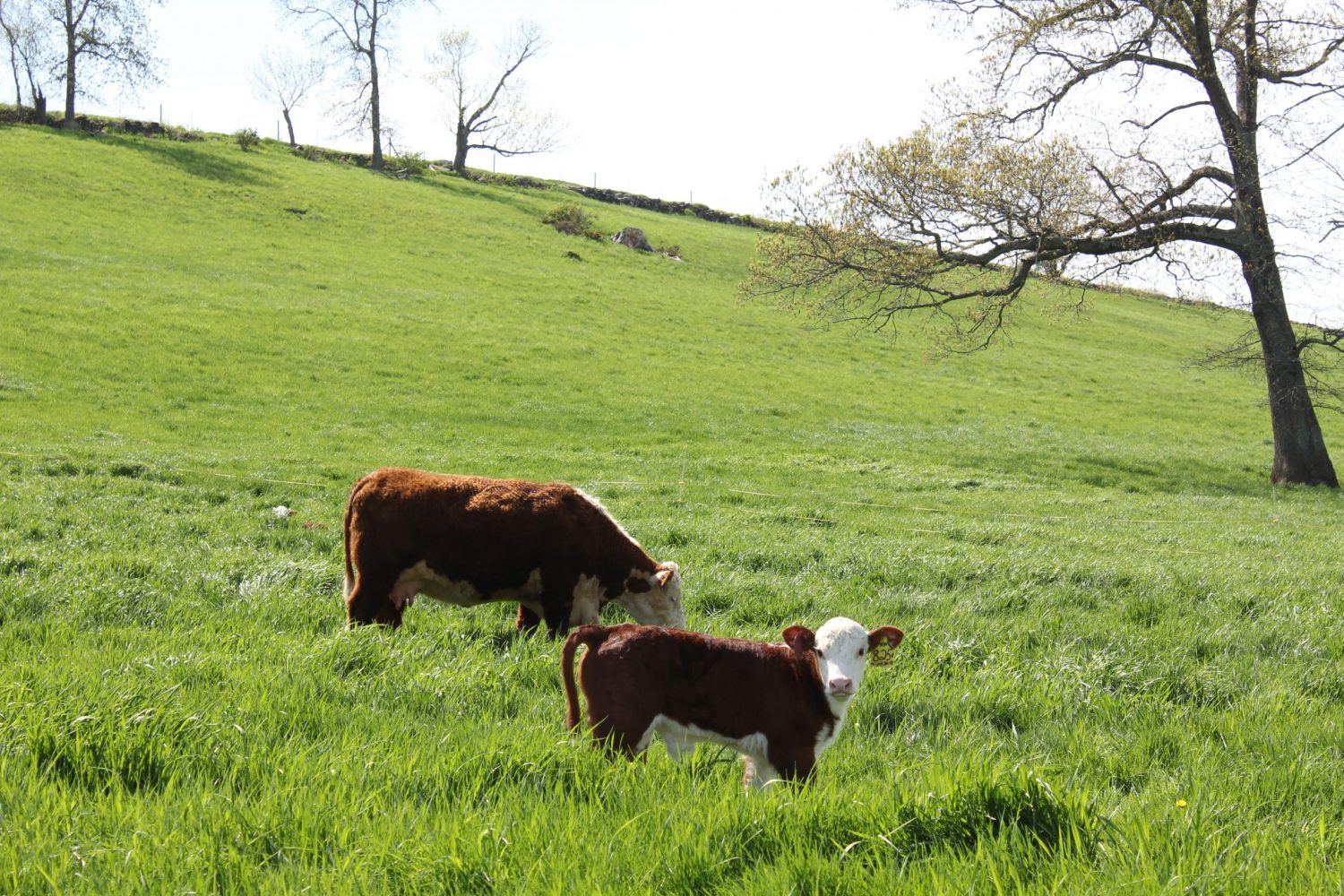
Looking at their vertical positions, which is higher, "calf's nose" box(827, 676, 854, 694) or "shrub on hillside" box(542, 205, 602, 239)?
"shrub on hillside" box(542, 205, 602, 239)

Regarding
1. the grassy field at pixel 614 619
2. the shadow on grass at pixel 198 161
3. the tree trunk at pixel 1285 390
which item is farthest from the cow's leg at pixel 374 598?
the shadow on grass at pixel 198 161

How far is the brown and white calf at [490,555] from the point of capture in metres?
6.83

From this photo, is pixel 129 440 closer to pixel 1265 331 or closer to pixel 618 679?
pixel 618 679

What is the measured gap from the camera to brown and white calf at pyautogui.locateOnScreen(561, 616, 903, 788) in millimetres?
4164

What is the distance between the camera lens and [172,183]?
4844 centimetres

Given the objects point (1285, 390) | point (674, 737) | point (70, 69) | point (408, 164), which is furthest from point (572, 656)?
point (408, 164)

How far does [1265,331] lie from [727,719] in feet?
81.2

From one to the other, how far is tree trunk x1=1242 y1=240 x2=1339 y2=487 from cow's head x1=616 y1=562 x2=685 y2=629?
21363 millimetres

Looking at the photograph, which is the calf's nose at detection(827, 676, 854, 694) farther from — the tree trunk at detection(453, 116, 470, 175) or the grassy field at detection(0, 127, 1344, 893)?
the tree trunk at detection(453, 116, 470, 175)

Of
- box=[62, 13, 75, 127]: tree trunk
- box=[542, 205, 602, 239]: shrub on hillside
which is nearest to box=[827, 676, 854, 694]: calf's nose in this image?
box=[542, 205, 602, 239]: shrub on hillside

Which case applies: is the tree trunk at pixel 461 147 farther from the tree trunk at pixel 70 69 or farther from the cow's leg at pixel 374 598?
the cow's leg at pixel 374 598

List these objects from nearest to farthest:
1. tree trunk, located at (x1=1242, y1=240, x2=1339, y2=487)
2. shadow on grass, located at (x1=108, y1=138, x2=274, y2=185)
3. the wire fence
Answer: the wire fence → tree trunk, located at (x1=1242, y1=240, x2=1339, y2=487) → shadow on grass, located at (x1=108, y1=138, x2=274, y2=185)

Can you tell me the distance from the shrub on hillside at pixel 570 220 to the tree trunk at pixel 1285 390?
1599 inches

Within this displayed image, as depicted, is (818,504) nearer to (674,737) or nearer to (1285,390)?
(674,737)
